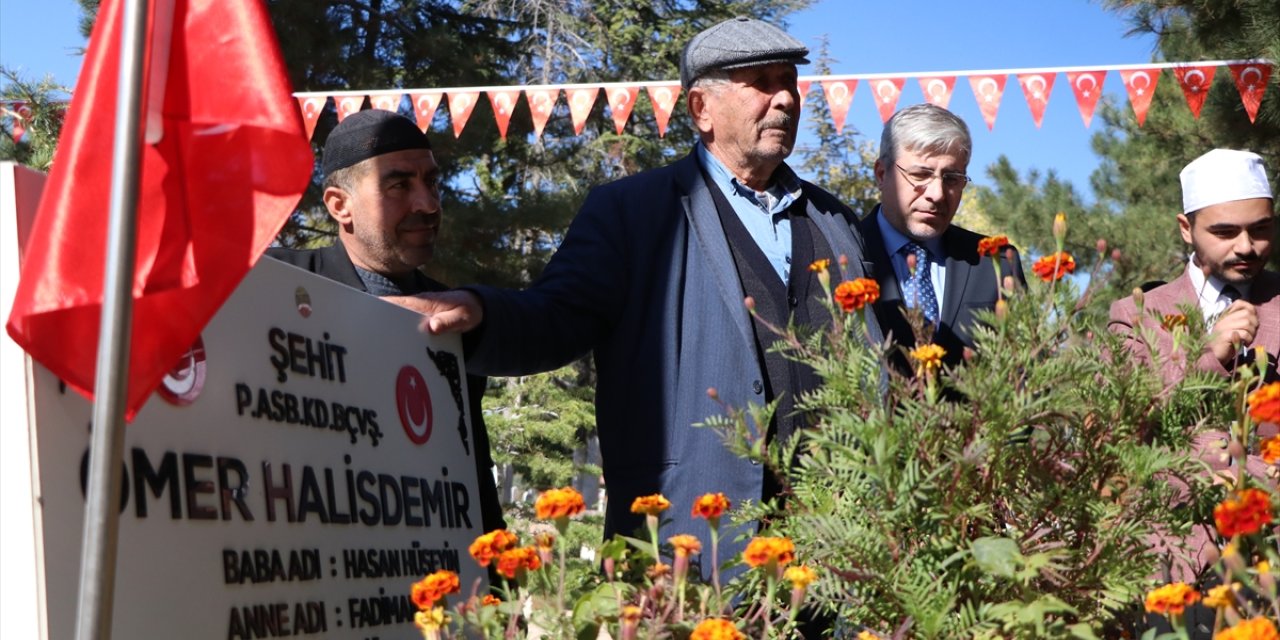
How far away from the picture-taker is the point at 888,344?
165 centimetres

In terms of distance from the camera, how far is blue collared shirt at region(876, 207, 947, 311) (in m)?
3.45

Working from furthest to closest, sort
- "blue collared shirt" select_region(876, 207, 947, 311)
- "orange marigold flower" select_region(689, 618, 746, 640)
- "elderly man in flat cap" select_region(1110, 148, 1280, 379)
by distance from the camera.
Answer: "blue collared shirt" select_region(876, 207, 947, 311) → "elderly man in flat cap" select_region(1110, 148, 1280, 379) → "orange marigold flower" select_region(689, 618, 746, 640)

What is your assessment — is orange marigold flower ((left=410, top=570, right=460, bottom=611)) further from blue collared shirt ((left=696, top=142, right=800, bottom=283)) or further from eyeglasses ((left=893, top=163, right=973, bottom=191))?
eyeglasses ((left=893, top=163, right=973, bottom=191))

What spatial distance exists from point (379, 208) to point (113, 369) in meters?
1.53

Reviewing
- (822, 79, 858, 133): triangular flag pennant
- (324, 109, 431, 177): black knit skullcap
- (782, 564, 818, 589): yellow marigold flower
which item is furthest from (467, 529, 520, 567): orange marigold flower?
(822, 79, 858, 133): triangular flag pennant

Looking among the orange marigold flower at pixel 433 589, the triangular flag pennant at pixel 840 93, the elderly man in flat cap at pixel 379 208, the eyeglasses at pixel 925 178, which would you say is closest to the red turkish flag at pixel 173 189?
the orange marigold flower at pixel 433 589

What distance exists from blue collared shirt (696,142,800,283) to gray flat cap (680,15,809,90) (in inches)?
7.6

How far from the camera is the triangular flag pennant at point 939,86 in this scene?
8.12 metres

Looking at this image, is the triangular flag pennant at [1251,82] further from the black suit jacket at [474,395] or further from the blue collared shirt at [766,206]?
the black suit jacket at [474,395]

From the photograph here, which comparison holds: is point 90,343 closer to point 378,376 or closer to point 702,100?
point 378,376

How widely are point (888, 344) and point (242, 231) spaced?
798 mm

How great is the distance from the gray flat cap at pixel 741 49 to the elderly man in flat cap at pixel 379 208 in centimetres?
61

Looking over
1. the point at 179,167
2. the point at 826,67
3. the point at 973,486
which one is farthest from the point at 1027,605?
the point at 826,67

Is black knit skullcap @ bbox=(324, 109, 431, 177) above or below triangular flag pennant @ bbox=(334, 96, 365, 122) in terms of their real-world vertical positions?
below
